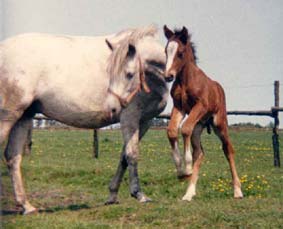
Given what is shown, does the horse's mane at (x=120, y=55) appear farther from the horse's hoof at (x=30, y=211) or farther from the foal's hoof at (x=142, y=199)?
the horse's hoof at (x=30, y=211)

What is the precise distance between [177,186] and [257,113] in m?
5.40

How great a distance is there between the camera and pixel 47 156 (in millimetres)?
17250

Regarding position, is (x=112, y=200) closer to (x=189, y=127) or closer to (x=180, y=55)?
(x=189, y=127)

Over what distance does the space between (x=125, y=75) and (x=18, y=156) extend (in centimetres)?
150

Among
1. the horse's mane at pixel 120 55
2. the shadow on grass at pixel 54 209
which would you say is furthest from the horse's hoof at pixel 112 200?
the horse's mane at pixel 120 55

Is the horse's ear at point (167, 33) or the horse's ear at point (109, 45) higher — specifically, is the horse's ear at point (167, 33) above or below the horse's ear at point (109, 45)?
above

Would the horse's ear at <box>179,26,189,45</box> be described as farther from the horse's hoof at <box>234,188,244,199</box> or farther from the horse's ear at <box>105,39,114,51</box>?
the horse's hoof at <box>234,188,244,199</box>

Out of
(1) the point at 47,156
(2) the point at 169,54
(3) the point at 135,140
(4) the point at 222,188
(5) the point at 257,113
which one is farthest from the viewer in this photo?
(1) the point at 47,156

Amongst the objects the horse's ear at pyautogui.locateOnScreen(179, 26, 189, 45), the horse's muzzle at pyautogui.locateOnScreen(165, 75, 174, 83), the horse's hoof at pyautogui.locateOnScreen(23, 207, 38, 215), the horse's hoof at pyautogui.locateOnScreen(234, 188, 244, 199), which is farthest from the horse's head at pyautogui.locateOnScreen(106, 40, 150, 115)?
the horse's hoof at pyautogui.locateOnScreen(234, 188, 244, 199)

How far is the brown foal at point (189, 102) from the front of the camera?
716cm

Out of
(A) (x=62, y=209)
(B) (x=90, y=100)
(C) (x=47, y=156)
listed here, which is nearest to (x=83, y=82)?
(B) (x=90, y=100)

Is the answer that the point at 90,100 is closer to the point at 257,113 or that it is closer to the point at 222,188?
the point at 222,188

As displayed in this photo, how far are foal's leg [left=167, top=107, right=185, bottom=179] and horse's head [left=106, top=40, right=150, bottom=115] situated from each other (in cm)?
41

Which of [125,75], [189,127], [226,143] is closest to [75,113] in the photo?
[125,75]
